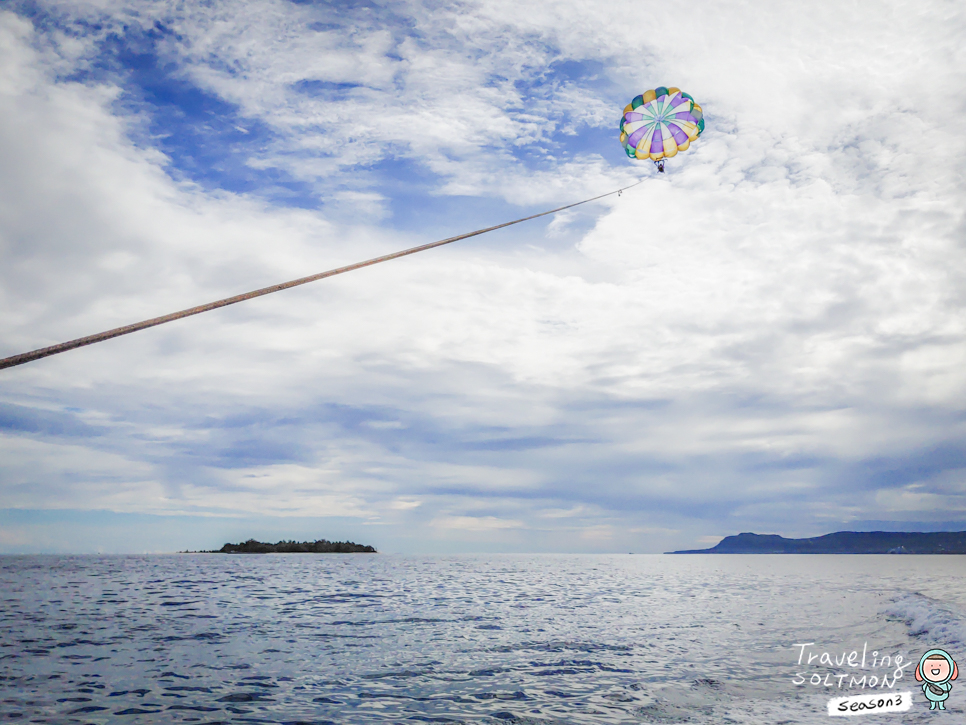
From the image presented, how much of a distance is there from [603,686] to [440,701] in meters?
4.19

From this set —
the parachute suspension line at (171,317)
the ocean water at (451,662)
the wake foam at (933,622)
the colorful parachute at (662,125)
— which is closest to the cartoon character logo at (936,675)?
the ocean water at (451,662)

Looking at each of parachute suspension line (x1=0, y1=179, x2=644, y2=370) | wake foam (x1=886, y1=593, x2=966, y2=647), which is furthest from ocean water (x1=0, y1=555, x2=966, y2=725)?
parachute suspension line (x1=0, y1=179, x2=644, y2=370)

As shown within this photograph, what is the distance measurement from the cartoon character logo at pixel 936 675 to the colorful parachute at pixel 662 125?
55.6 feet

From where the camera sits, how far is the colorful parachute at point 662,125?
20.2 meters

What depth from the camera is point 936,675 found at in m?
15.8

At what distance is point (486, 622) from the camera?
24.8 metres

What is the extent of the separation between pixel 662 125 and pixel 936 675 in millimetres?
18907

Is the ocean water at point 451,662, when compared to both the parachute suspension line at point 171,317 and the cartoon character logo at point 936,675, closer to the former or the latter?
the cartoon character logo at point 936,675

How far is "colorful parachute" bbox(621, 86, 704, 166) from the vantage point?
20250 mm

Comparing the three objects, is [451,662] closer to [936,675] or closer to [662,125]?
[936,675]

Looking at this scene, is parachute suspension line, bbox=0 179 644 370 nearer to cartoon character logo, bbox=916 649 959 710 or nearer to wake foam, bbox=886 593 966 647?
cartoon character logo, bbox=916 649 959 710

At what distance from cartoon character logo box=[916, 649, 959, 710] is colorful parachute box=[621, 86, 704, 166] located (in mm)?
16933

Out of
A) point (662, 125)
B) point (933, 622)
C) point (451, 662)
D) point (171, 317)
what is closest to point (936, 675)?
point (933, 622)

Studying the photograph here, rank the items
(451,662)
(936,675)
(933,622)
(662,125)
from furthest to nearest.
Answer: (933,622)
(662,125)
(451,662)
(936,675)
